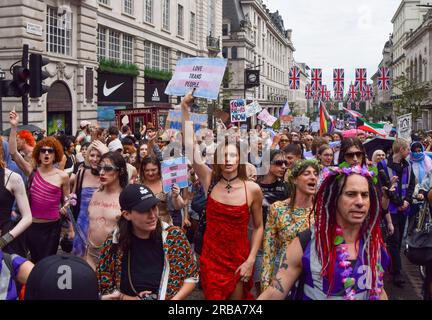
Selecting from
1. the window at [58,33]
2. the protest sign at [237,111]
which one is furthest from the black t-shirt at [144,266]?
the window at [58,33]

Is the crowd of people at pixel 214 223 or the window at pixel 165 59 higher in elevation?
the window at pixel 165 59

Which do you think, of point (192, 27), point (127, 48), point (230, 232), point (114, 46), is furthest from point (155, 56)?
point (230, 232)

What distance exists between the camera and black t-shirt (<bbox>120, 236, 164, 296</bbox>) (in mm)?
3162

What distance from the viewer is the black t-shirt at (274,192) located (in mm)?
5391

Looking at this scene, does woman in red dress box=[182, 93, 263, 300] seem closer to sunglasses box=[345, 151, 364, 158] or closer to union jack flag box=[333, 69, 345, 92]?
sunglasses box=[345, 151, 364, 158]

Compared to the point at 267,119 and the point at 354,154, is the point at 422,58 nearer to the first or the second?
the point at 267,119

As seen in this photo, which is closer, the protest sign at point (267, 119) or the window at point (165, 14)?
the protest sign at point (267, 119)

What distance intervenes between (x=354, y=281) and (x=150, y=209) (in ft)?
4.26

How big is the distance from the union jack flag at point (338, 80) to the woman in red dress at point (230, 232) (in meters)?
36.9

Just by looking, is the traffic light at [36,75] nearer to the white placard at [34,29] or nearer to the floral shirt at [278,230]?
the floral shirt at [278,230]

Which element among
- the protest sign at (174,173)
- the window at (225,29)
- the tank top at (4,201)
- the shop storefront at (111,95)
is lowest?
the tank top at (4,201)

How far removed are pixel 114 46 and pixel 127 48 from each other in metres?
1.57

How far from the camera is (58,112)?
2205 cm

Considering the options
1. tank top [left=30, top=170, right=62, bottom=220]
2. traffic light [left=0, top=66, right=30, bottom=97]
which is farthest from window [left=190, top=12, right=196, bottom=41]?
tank top [left=30, top=170, right=62, bottom=220]
